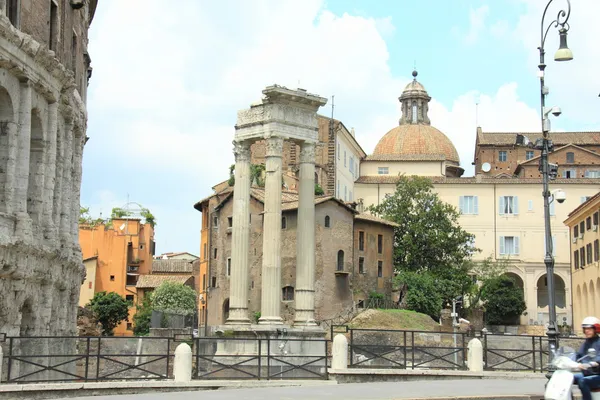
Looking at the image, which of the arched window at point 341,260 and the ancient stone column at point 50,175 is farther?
the arched window at point 341,260

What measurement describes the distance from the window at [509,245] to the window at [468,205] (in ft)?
10.9

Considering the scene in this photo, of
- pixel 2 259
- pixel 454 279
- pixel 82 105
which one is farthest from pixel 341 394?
pixel 454 279

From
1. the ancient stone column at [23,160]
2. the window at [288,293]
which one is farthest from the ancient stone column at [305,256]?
the window at [288,293]

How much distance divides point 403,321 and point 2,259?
36.7 meters

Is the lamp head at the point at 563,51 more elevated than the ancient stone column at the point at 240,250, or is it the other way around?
the lamp head at the point at 563,51

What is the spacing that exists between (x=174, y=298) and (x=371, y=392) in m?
61.9

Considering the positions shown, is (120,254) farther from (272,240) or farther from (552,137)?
(272,240)

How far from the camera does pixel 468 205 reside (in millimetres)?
88938

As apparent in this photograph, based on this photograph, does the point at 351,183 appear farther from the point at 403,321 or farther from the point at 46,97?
the point at 46,97

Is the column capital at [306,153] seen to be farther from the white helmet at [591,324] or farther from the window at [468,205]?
the window at [468,205]

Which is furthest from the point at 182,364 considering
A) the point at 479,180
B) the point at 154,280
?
the point at 154,280

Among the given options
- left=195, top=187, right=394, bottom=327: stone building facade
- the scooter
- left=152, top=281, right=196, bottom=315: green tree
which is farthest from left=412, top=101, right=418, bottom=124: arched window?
the scooter

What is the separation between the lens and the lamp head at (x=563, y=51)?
80.3ft

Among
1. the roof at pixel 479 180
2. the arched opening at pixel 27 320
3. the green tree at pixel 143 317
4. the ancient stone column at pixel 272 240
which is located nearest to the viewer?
the arched opening at pixel 27 320
